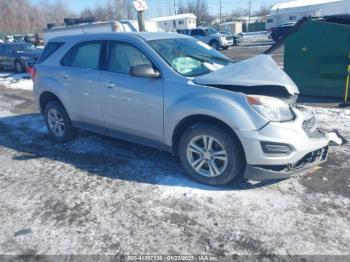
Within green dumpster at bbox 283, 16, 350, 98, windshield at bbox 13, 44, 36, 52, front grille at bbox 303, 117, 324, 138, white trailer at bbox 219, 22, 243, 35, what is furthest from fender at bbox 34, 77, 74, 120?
white trailer at bbox 219, 22, 243, 35

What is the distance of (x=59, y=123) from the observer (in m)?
5.74

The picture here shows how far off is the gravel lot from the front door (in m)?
0.56

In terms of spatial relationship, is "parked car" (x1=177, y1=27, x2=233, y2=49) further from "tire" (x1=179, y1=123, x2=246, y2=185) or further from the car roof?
"tire" (x1=179, y1=123, x2=246, y2=185)

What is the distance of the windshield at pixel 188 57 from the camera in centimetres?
412

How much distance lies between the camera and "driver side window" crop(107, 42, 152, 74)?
14.1 ft

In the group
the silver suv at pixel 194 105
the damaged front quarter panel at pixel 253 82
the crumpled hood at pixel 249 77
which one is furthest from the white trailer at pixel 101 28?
the damaged front quarter panel at pixel 253 82

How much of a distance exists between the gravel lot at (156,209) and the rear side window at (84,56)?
138 centimetres

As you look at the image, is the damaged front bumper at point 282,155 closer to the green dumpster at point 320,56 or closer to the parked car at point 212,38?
the green dumpster at point 320,56

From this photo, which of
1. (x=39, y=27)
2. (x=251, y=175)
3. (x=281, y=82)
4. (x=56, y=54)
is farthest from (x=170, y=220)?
(x=39, y=27)

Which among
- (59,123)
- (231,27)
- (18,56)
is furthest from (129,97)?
(231,27)

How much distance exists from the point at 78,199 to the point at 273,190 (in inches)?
87.2

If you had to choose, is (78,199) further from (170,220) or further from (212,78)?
(212,78)

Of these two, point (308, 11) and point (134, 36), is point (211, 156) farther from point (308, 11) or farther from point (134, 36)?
point (308, 11)

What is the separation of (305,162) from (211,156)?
1.04 metres
